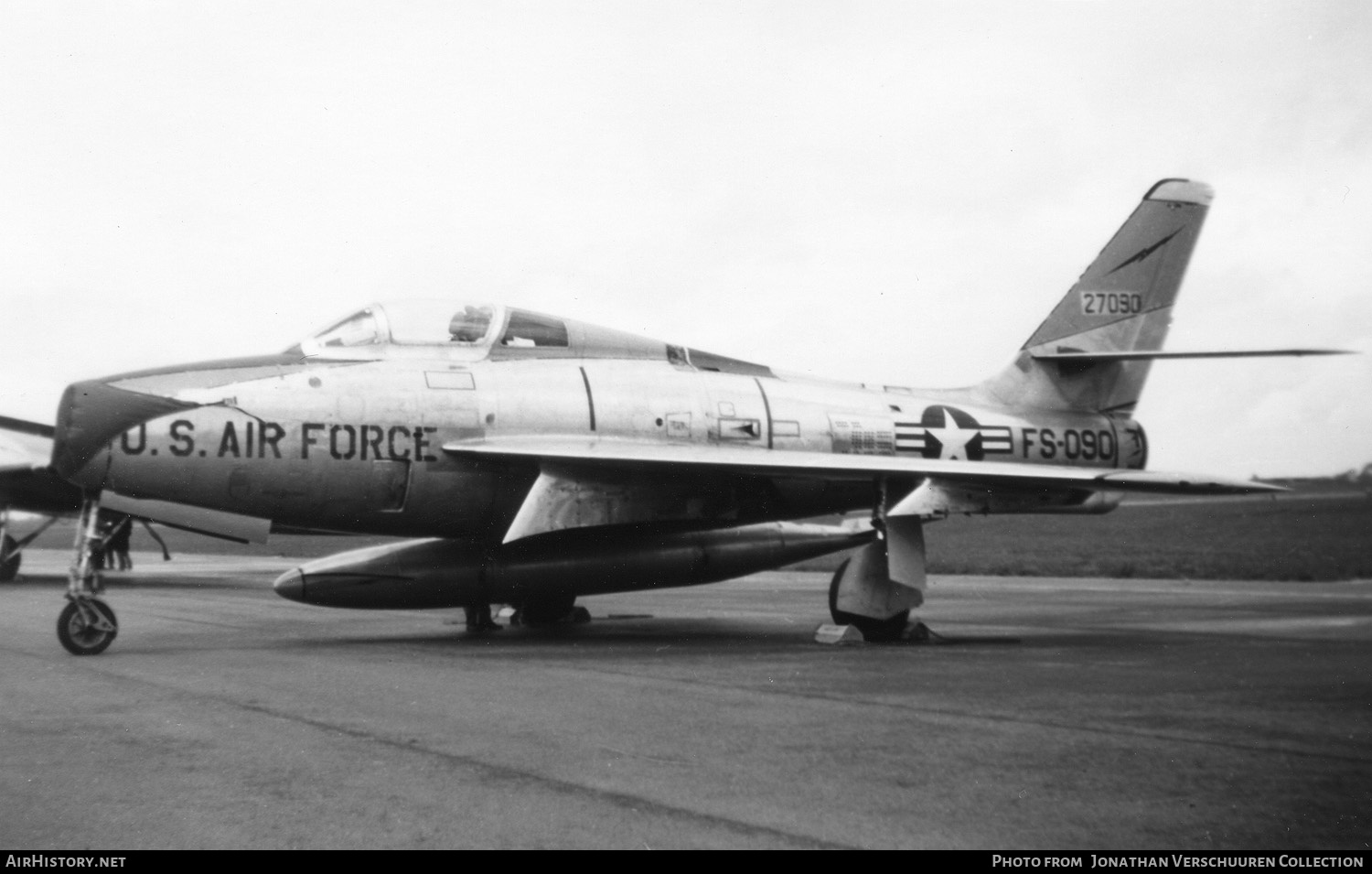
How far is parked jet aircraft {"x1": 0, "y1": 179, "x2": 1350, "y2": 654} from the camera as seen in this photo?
890 centimetres

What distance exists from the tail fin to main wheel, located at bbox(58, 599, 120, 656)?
8662mm

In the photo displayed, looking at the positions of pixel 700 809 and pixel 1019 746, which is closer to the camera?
pixel 700 809

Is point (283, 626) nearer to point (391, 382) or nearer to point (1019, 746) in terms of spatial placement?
point (391, 382)

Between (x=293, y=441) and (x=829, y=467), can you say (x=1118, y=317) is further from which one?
(x=293, y=441)

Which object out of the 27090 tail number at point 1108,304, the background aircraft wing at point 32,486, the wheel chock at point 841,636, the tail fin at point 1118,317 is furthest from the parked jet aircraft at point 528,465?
the background aircraft wing at point 32,486

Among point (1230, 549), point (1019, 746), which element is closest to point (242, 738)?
point (1019, 746)

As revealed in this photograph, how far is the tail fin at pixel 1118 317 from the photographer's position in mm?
12727

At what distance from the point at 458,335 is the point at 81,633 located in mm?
3672

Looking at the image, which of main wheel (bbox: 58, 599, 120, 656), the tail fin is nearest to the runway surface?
main wheel (bbox: 58, 599, 120, 656)

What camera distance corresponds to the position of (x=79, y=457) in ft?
27.8

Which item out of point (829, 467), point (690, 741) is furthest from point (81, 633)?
point (829, 467)

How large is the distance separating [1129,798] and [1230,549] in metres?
24.4

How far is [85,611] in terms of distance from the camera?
8.49m
